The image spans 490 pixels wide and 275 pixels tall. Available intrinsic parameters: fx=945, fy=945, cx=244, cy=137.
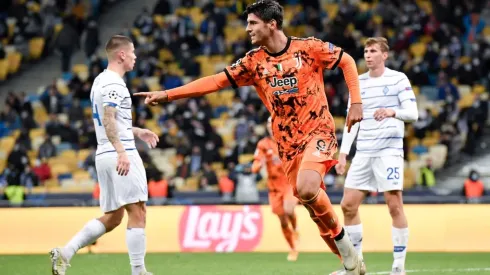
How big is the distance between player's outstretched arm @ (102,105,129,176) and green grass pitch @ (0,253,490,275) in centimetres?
348

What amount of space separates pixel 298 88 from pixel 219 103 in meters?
17.5

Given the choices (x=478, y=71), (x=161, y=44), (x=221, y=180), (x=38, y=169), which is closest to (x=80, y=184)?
(x=38, y=169)

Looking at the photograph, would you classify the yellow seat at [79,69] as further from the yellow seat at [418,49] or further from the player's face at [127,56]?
the player's face at [127,56]

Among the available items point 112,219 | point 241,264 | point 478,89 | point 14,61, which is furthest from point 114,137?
point 14,61

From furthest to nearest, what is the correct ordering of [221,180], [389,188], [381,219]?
1. [221,180]
2. [381,219]
3. [389,188]

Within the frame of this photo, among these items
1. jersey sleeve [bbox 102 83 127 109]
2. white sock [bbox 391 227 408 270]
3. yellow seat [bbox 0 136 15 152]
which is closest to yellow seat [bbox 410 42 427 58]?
yellow seat [bbox 0 136 15 152]

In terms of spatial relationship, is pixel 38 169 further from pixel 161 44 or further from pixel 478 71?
pixel 478 71

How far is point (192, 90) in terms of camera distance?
29.0 ft

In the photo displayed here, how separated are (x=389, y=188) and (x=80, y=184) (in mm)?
14100

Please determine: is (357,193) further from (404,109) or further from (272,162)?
(272,162)

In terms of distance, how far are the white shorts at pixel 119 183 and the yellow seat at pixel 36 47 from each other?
2001 centimetres

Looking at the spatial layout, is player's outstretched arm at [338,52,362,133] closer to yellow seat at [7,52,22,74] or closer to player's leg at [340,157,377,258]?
player's leg at [340,157,377,258]

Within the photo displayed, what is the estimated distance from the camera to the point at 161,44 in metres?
27.6

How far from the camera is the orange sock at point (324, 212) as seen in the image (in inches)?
341
